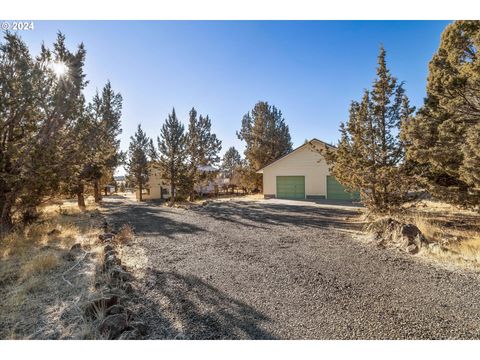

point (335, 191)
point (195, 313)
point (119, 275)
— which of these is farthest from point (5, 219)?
point (335, 191)

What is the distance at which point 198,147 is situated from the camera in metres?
26.7

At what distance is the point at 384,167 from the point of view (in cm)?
753

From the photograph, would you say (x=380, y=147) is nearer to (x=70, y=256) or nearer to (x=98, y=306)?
(x=98, y=306)

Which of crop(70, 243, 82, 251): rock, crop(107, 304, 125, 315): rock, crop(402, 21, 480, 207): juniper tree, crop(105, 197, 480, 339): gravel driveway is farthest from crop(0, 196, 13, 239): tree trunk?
crop(402, 21, 480, 207): juniper tree

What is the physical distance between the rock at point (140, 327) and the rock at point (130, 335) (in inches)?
1.4

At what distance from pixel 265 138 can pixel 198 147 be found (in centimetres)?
901

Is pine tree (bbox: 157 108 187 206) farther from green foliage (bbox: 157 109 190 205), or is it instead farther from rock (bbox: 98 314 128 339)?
rock (bbox: 98 314 128 339)

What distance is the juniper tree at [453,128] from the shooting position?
219 inches

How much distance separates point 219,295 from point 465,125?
7805mm

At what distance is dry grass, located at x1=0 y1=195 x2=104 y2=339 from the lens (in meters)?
2.92

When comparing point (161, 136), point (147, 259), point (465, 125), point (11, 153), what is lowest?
point (147, 259)

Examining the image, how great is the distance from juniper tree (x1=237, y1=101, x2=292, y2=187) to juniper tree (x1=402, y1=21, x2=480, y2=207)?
21.6 m

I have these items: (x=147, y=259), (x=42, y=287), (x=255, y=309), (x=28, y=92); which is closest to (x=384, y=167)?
(x=255, y=309)
